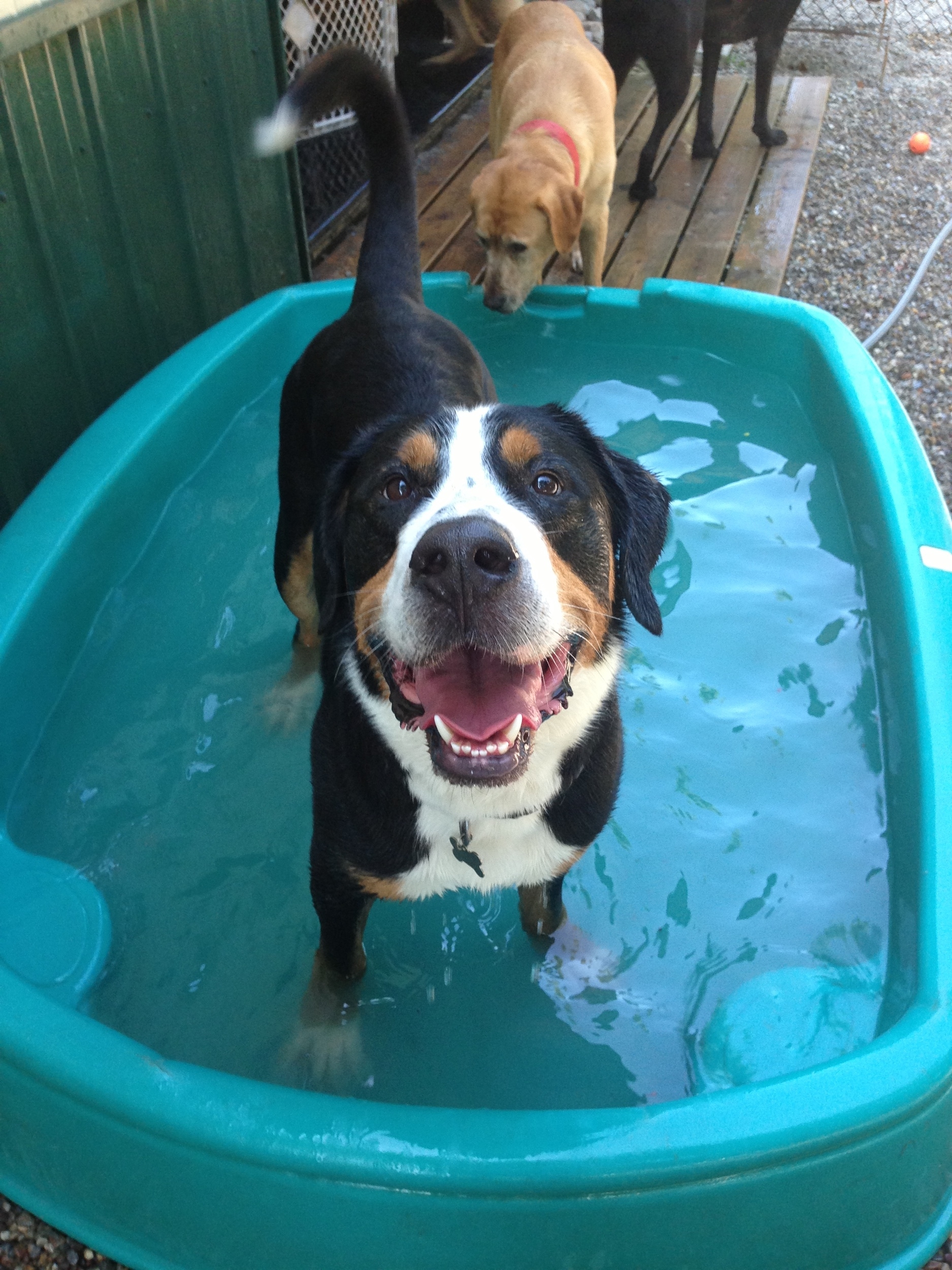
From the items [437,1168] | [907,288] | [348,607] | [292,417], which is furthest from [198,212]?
[437,1168]

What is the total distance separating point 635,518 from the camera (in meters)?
2.07

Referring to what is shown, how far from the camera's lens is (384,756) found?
76.4 inches

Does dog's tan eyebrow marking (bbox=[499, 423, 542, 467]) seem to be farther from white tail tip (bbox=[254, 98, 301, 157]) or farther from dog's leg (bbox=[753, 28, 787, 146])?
dog's leg (bbox=[753, 28, 787, 146])

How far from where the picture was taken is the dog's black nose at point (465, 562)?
153 cm

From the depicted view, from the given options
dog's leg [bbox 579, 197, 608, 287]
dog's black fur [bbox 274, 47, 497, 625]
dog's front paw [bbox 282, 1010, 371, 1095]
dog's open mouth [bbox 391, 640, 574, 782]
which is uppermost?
dog's black fur [bbox 274, 47, 497, 625]

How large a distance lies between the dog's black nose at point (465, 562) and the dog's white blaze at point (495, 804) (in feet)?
1.21

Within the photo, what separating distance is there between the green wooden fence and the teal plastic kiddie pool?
27cm

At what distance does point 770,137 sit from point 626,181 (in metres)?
1.00

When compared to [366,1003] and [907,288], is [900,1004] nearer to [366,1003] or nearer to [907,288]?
[366,1003]

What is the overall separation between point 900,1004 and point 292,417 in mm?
2093

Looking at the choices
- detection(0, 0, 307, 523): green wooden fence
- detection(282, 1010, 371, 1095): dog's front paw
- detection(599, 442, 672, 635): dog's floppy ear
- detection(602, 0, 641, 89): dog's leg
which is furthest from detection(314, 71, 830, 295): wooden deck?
detection(282, 1010, 371, 1095): dog's front paw

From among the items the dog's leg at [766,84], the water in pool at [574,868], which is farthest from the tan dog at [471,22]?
the water in pool at [574,868]

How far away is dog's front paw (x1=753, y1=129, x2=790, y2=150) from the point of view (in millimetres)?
6180

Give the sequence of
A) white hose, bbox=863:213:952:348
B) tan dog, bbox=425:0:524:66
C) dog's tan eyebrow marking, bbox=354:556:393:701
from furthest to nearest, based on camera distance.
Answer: tan dog, bbox=425:0:524:66
white hose, bbox=863:213:952:348
dog's tan eyebrow marking, bbox=354:556:393:701
